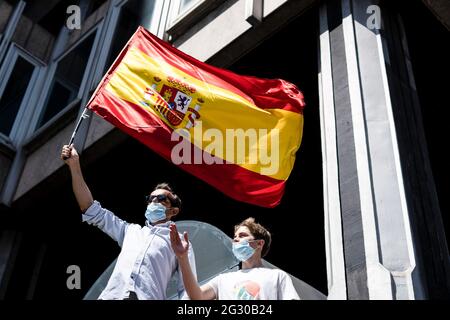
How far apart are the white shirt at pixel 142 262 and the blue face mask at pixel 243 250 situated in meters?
0.38

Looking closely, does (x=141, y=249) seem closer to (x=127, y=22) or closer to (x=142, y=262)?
(x=142, y=262)

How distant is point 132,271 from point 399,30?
4.31m

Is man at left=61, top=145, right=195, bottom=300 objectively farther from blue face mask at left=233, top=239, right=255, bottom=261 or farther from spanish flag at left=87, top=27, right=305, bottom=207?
spanish flag at left=87, top=27, right=305, bottom=207

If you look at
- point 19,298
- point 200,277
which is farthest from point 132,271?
point 19,298

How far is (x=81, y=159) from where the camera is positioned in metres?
9.98

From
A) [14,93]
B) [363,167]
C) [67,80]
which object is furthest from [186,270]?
[14,93]

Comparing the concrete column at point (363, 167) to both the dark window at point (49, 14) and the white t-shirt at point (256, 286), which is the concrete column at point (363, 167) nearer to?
the white t-shirt at point (256, 286)

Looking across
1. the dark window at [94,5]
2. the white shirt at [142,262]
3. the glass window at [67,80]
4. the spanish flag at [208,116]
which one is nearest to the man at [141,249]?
the white shirt at [142,262]

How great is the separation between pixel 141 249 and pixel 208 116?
77.5 inches

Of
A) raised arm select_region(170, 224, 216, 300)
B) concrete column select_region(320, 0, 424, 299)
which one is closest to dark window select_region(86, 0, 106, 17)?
concrete column select_region(320, 0, 424, 299)

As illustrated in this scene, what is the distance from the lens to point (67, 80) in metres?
12.3

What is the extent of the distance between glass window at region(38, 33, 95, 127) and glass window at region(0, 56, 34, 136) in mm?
585

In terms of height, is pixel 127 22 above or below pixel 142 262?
above
